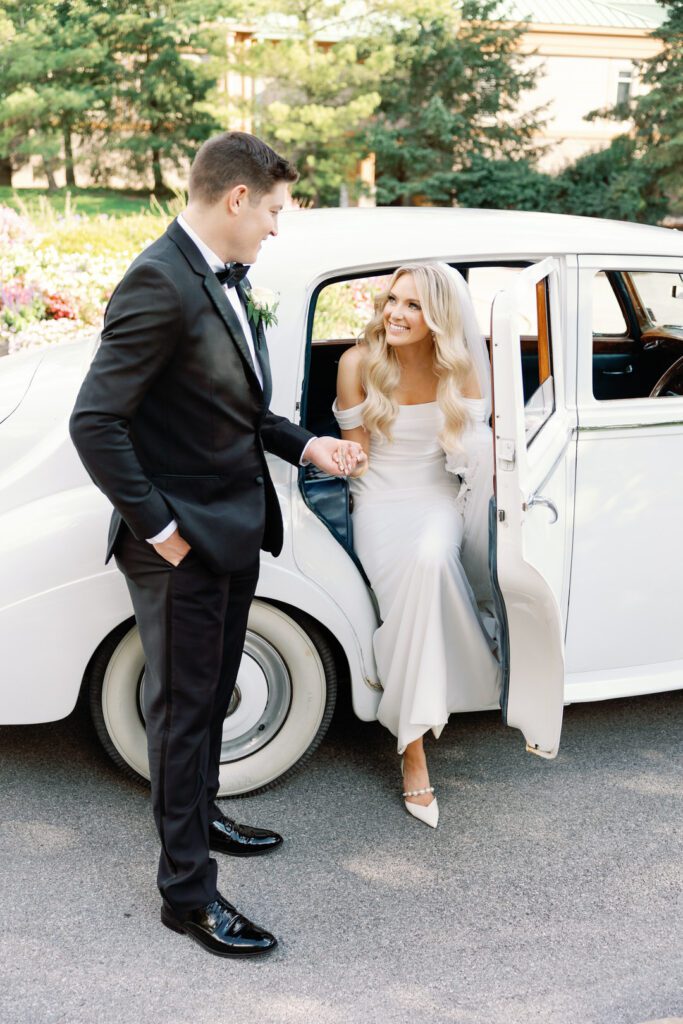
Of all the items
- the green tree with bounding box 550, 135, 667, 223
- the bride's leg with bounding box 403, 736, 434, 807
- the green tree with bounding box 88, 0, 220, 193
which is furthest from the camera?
the green tree with bounding box 88, 0, 220, 193

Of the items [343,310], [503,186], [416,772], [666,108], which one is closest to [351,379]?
[416,772]

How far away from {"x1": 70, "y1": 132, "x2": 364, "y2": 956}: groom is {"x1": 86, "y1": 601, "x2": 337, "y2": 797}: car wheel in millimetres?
403

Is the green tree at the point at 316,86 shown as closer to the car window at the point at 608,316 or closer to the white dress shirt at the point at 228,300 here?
the car window at the point at 608,316

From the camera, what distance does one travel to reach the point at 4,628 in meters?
3.01

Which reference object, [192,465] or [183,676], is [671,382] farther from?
[183,676]

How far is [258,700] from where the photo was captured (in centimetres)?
332

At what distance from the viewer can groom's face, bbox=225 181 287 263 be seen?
244cm

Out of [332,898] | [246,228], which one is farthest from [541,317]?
[332,898]

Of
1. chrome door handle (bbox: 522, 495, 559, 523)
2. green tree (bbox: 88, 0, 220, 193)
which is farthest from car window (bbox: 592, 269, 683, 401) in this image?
green tree (bbox: 88, 0, 220, 193)

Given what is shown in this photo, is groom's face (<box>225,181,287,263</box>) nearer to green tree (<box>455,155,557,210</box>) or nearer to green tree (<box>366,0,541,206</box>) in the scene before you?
green tree (<box>455,155,557,210</box>)

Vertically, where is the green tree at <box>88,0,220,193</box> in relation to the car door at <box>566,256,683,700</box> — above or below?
above

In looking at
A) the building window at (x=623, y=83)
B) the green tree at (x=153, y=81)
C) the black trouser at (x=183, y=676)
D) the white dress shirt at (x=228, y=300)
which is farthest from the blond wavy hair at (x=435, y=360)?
the building window at (x=623, y=83)

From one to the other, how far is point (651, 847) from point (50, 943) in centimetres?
187

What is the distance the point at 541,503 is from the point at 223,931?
58.1 inches
